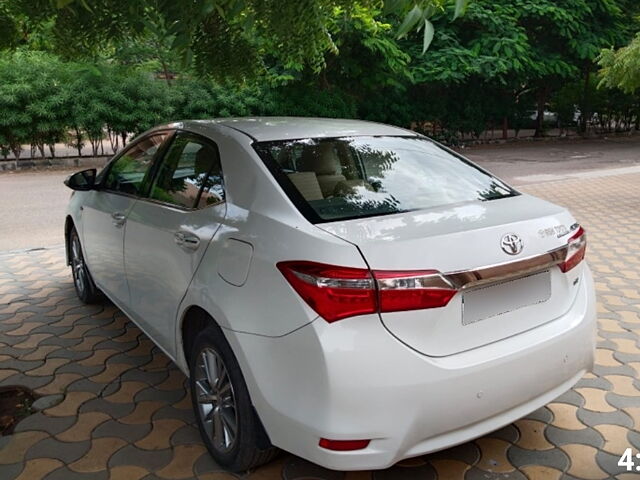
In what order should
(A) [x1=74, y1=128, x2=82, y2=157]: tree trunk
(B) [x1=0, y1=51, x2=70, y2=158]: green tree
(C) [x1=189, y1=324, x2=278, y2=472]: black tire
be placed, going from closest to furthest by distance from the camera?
1. (C) [x1=189, y1=324, x2=278, y2=472]: black tire
2. (B) [x1=0, y1=51, x2=70, y2=158]: green tree
3. (A) [x1=74, y1=128, x2=82, y2=157]: tree trunk

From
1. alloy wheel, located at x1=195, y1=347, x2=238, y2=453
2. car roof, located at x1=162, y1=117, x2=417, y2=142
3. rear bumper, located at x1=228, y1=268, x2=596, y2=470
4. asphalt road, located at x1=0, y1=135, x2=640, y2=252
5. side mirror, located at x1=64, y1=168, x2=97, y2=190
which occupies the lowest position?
asphalt road, located at x1=0, y1=135, x2=640, y2=252

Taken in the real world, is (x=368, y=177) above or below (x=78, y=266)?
above

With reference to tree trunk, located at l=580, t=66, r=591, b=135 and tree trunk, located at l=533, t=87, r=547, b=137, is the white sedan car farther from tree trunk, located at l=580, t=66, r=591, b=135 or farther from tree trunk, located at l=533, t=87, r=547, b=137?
tree trunk, located at l=580, t=66, r=591, b=135

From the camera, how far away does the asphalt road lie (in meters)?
8.02

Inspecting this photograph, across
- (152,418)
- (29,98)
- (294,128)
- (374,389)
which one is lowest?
(152,418)

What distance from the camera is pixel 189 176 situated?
9.90 ft

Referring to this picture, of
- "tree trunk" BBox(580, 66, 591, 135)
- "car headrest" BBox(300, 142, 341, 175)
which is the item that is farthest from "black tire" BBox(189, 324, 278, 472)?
"tree trunk" BBox(580, 66, 591, 135)

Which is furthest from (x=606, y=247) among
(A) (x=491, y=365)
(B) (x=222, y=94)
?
(B) (x=222, y=94)

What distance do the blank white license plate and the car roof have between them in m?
1.19

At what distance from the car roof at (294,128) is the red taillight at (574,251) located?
1125mm

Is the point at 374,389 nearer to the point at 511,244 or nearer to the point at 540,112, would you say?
the point at 511,244

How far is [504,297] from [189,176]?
5.48 ft

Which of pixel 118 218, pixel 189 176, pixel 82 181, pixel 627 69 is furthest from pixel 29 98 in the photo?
pixel 189 176

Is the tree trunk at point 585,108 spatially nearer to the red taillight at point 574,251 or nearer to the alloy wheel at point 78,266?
the alloy wheel at point 78,266
